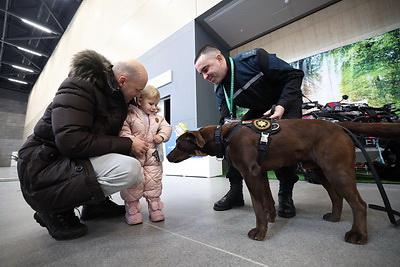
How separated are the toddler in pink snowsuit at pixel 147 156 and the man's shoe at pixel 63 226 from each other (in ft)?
0.96

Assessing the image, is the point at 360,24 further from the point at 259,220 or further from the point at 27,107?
the point at 27,107

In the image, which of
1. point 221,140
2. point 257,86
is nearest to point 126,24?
point 257,86

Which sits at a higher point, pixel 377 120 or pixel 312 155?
pixel 377 120

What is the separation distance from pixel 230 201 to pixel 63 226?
1.20m

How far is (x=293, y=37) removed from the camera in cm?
594

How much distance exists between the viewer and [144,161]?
4.42 ft

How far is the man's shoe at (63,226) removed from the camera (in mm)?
1040

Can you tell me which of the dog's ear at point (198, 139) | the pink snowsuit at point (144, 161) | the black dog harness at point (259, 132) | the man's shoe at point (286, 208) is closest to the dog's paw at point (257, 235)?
the black dog harness at point (259, 132)

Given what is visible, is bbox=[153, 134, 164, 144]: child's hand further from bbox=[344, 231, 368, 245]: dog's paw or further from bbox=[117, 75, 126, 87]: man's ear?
bbox=[344, 231, 368, 245]: dog's paw

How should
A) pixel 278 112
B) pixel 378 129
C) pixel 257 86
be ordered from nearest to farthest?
pixel 378 129
pixel 278 112
pixel 257 86

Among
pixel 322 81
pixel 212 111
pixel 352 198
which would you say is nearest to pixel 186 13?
pixel 212 111

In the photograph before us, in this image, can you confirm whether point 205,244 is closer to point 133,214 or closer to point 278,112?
point 133,214

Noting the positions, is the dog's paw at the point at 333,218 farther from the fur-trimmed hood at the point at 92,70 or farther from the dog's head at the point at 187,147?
the fur-trimmed hood at the point at 92,70

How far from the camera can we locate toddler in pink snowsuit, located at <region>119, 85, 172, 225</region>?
1.29m
